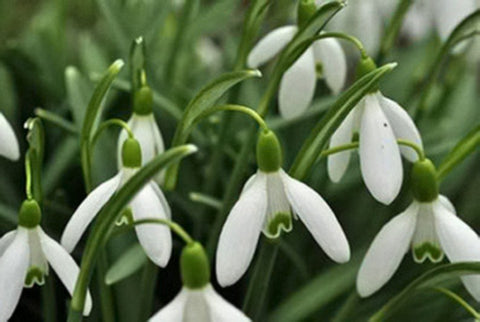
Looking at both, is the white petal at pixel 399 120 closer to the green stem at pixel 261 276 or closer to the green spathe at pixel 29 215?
the green stem at pixel 261 276

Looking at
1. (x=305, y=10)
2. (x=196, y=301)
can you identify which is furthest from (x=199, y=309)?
(x=305, y=10)

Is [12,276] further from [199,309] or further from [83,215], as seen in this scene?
[199,309]

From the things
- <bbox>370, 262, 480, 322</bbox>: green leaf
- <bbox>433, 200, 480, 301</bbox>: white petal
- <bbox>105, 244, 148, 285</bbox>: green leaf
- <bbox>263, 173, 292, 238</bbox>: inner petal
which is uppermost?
<bbox>263, 173, 292, 238</bbox>: inner petal

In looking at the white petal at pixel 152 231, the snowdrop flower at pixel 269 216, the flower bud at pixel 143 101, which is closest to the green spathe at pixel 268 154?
the snowdrop flower at pixel 269 216

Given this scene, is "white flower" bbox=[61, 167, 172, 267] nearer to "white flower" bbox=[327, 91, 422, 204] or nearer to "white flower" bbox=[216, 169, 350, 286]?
"white flower" bbox=[216, 169, 350, 286]

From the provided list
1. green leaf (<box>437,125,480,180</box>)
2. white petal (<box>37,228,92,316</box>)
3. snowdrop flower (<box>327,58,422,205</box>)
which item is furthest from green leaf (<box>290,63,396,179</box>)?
white petal (<box>37,228,92,316</box>)

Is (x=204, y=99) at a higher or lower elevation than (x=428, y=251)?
higher

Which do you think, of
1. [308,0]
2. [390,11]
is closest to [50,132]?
[308,0]
